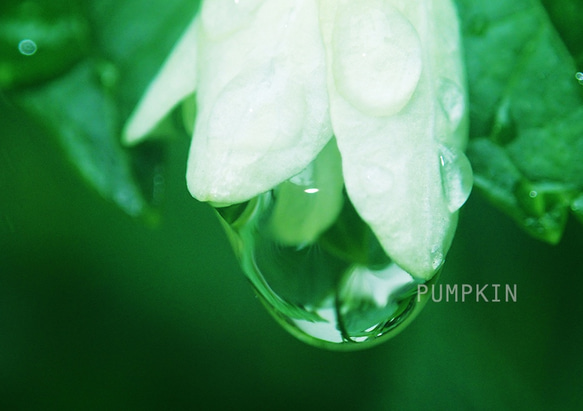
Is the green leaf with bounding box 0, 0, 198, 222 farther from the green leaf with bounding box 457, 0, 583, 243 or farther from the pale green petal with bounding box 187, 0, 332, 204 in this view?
the green leaf with bounding box 457, 0, 583, 243

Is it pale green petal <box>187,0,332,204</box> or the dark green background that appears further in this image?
the dark green background

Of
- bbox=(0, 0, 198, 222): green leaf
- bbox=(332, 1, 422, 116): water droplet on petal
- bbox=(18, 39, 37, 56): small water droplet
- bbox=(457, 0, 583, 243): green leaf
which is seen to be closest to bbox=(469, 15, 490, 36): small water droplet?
bbox=(457, 0, 583, 243): green leaf

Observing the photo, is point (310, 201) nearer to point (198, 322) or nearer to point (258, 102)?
point (258, 102)

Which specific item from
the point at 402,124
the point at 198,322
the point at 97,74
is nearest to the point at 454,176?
the point at 402,124

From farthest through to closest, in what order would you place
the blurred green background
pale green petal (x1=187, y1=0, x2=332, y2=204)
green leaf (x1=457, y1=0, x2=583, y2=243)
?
the blurred green background
green leaf (x1=457, y1=0, x2=583, y2=243)
pale green petal (x1=187, y1=0, x2=332, y2=204)

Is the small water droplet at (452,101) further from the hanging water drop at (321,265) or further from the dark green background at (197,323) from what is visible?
the dark green background at (197,323)

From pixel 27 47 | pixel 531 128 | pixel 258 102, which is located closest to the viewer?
pixel 258 102

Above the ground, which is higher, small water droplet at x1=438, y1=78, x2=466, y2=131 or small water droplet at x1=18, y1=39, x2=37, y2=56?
small water droplet at x1=18, y1=39, x2=37, y2=56

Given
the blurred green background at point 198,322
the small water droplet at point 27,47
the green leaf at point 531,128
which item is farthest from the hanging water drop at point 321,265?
the blurred green background at point 198,322
